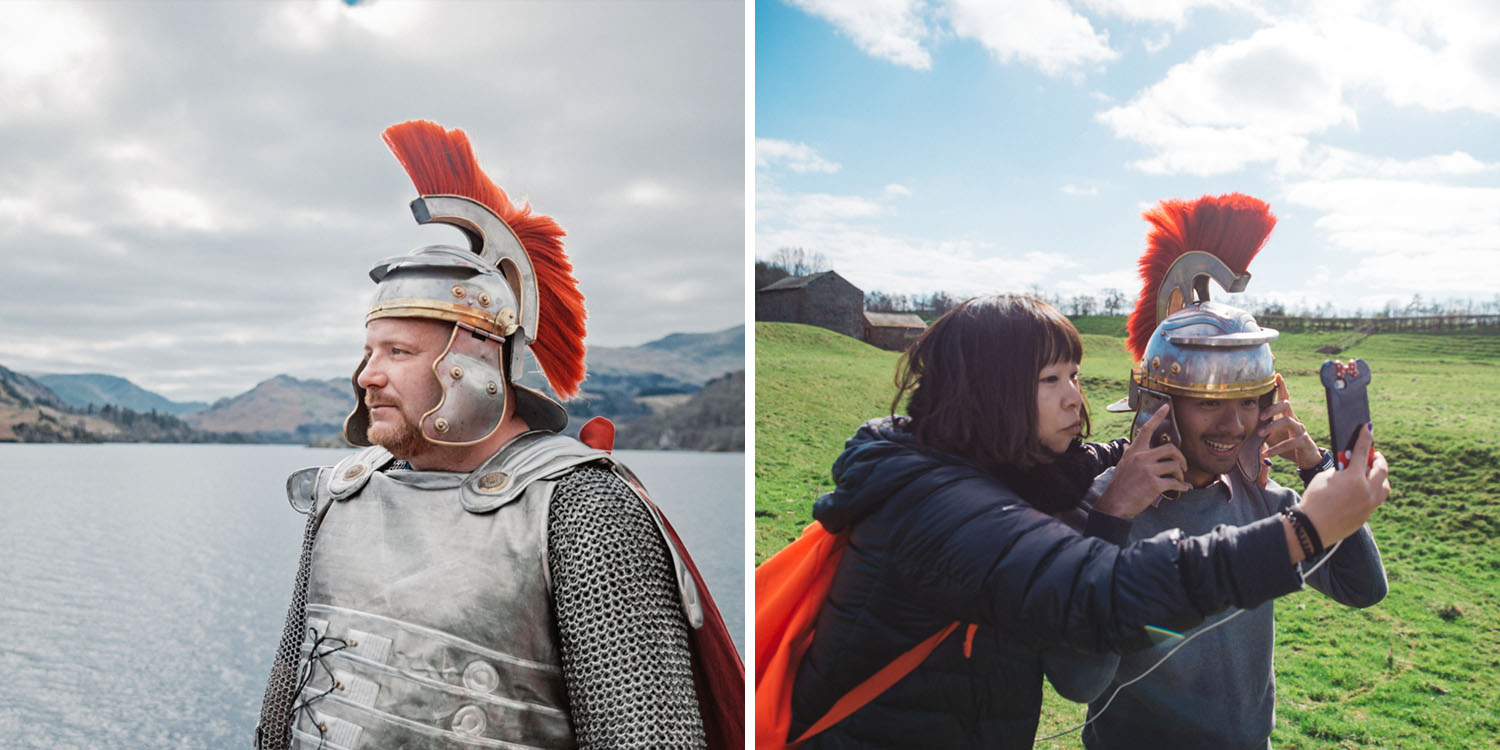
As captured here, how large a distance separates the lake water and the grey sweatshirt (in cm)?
421

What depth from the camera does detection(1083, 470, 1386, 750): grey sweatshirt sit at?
7.04 ft

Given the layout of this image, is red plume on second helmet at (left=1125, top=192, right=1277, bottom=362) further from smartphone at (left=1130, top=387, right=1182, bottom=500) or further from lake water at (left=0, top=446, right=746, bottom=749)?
lake water at (left=0, top=446, right=746, bottom=749)

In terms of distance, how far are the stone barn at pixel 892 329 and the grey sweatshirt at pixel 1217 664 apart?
23.9 inches

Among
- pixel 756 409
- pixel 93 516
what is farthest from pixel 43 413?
pixel 756 409

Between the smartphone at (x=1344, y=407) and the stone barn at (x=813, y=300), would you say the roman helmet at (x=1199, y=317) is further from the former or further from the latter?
the stone barn at (x=813, y=300)

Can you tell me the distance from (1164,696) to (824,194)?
1.57 m

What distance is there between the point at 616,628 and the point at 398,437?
597mm

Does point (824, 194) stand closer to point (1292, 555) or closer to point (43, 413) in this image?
point (1292, 555)

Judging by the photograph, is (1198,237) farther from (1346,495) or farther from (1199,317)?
(1346,495)

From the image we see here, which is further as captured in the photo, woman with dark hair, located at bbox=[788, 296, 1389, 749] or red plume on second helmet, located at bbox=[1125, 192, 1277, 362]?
red plume on second helmet, located at bbox=[1125, 192, 1277, 362]

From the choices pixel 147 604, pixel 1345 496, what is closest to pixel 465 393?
pixel 1345 496

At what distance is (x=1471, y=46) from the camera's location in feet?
7.52

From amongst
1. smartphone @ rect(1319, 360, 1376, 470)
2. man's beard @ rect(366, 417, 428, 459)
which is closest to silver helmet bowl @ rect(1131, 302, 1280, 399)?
smartphone @ rect(1319, 360, 1376, 470)

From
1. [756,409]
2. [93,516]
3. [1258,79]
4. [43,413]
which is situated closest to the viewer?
[1258,79]
